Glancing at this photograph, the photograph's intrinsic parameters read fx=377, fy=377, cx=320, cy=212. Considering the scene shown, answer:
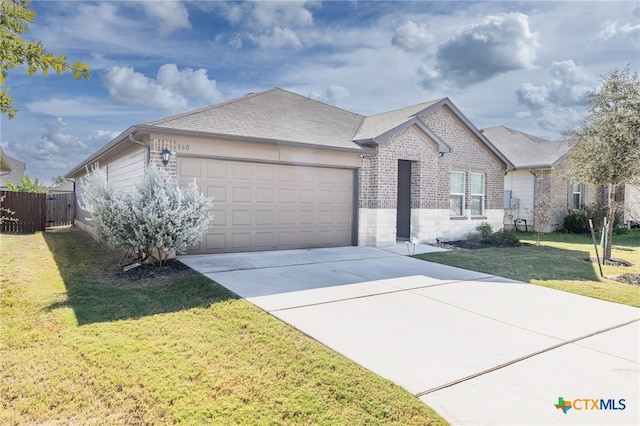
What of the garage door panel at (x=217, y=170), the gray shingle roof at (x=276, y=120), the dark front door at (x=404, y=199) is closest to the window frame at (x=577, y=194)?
the dark front door at (x=404, y=199)

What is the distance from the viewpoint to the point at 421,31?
1144 centimetres

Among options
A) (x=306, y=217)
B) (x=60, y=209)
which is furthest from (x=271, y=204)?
(x=60, y=209)

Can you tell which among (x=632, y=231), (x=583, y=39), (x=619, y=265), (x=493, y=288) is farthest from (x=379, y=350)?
(x=632, y=231)

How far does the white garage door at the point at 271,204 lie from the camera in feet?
31.2

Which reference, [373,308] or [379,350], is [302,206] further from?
[379,350]

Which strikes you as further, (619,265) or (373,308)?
(619,265)

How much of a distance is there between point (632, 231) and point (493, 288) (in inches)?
762

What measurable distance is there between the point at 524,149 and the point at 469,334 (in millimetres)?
19109

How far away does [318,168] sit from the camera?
11.1m

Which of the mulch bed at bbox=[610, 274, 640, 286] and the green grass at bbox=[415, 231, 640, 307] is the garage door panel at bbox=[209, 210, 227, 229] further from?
the mulch bed at bbox=[610, 274, 640, 286]

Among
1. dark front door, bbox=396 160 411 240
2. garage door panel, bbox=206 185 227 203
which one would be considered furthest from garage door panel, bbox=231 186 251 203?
dark front door, bbox=396 160 411 240

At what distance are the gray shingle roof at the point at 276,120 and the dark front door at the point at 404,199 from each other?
232 cm

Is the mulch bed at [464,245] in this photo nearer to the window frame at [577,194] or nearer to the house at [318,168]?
the house at [318,168]

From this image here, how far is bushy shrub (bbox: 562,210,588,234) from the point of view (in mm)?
18859
